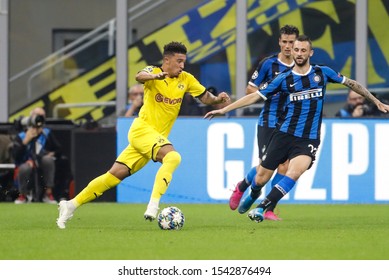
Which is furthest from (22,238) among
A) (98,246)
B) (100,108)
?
(100,108)

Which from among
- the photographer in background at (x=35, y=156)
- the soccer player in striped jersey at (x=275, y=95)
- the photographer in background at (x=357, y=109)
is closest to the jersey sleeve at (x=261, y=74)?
the soccer player in striped jersey at (x=275, y=95)

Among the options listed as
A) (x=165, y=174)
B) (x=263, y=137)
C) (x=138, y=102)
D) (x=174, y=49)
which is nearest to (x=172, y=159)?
(x=165, y=174)

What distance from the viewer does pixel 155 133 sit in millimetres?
12492

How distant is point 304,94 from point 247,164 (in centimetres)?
540

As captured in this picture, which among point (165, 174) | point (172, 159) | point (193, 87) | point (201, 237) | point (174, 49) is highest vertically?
point (174, 49)

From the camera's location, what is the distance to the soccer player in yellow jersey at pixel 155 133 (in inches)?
479

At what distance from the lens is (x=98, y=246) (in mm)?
10250

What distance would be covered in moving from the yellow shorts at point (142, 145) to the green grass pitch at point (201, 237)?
66cm

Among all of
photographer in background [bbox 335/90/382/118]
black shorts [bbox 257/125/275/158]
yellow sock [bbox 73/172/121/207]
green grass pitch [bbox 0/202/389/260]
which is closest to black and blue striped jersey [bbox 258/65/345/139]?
green grass pitch [bbox 0/202/389/260]

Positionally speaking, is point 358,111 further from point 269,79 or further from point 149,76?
point 149,76

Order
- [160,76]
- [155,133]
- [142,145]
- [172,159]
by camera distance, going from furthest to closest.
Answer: [155,133] < [142,145] < [172,159] < [160,76]

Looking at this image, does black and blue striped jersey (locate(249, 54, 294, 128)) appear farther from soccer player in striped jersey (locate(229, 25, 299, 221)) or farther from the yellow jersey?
the yellow jersey

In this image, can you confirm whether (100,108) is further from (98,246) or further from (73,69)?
(98,246)

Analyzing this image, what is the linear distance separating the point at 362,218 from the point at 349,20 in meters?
5.39
